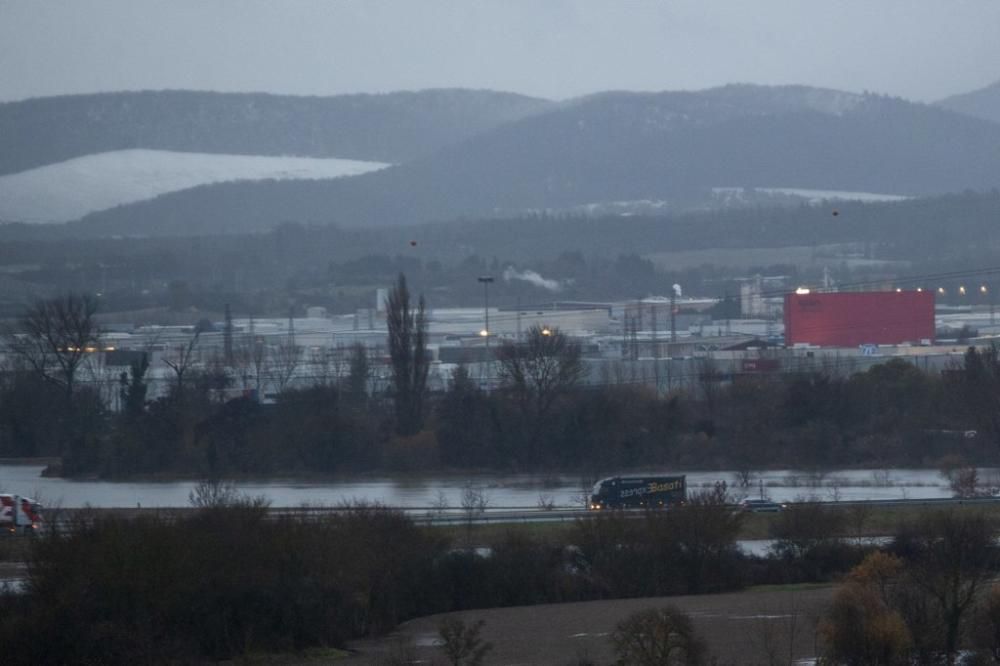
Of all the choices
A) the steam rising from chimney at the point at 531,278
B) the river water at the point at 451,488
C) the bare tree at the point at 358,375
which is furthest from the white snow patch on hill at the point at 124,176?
the river water at the point at 451,488

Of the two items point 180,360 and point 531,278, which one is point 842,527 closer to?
point 180,360

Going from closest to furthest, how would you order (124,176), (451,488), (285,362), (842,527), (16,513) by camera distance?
(842,527) → (16,513) → (451,488) → (285,362) → (124,176)

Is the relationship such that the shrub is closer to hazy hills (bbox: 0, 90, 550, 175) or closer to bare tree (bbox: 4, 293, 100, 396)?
bare tree (bbox: 4, 293, 100, 396)

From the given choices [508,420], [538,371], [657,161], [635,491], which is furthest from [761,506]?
[657,161]

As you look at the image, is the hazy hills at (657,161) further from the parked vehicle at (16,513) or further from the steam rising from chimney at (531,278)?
the parked vehicle at (16,513)

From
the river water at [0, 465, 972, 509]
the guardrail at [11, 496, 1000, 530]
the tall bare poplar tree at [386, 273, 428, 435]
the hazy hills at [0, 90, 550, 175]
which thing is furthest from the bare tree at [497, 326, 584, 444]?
the hazy hills at [0, 90, 550, 175]

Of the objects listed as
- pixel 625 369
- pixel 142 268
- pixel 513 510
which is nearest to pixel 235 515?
pixel 513 510

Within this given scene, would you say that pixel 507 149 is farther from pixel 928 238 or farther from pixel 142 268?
pixel 142 268

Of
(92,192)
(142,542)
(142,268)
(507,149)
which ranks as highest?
(507,149)
